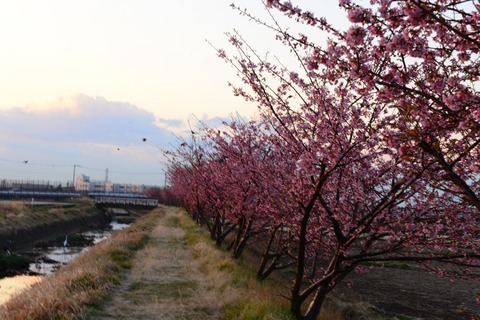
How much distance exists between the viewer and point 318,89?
305 inches

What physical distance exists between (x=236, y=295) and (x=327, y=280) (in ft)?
13.0

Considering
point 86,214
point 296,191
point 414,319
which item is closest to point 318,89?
point 296,191

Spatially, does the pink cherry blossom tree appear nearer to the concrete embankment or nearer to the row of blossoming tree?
the row of blossoming tree

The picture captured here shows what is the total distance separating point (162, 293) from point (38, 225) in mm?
33439

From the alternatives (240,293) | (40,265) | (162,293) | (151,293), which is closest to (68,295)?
(151,293)

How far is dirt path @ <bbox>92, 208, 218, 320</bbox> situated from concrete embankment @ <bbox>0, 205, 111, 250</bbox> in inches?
755

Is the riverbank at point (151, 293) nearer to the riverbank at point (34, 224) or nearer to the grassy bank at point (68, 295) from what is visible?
the grassy bank at point (68, 295)

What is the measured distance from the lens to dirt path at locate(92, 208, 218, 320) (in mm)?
10734

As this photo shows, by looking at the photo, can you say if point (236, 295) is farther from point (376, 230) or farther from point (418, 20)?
point (418, 20)

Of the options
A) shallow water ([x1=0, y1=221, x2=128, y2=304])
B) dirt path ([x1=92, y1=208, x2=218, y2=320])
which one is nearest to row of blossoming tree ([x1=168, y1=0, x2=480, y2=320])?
dirt path ([x1=92, y1=208, x2=218, y2=320])

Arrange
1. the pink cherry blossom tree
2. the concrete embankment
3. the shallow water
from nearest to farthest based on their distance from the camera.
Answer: the pink cherry blossom tree
the shallow water
the concrete embankment

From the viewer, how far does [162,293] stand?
1305cm

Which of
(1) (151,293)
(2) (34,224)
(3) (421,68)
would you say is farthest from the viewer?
(2) (34,224)

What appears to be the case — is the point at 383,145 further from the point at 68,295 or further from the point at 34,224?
the point at 34,224
